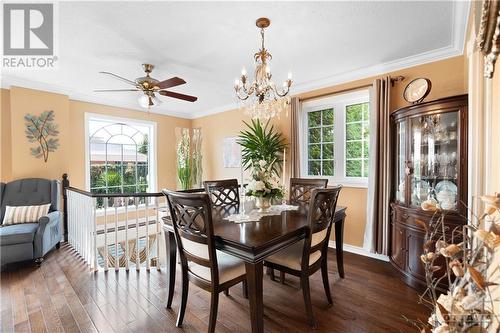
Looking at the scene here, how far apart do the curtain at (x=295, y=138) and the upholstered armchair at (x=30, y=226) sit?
3.46 meters

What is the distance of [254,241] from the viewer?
4.75 ft

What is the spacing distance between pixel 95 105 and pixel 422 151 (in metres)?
5.25

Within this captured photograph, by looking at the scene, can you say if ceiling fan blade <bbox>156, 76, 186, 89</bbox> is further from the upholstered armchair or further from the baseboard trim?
the baseboard trim

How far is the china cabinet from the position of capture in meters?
2.07

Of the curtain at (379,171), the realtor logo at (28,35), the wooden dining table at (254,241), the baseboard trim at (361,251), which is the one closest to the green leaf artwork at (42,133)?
the realtor logo at (28,35)

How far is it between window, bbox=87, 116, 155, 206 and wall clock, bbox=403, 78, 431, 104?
15.6ft

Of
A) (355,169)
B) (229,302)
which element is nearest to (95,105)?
(229,302)

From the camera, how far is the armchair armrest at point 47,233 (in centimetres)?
276

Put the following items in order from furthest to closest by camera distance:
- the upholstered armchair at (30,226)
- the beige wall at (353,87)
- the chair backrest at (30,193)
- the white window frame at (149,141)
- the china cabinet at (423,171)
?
1. the white window frame at (149,141)
2. the chair backrest at (30,193)
3. the upholstered armchair at (30,226)
4. the beige wall at (353,87)
5. the china cabinet at (423,171)

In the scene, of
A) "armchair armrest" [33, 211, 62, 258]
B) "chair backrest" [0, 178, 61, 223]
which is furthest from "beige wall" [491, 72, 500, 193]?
"chair backrest" [0, 178, 61, 223]

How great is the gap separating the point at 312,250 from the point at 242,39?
83.7 inches

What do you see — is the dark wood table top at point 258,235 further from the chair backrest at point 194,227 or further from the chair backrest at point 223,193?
the chair backrest at point 223,193

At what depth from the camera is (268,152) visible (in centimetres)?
378

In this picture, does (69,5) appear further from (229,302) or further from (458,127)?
(458,127)
